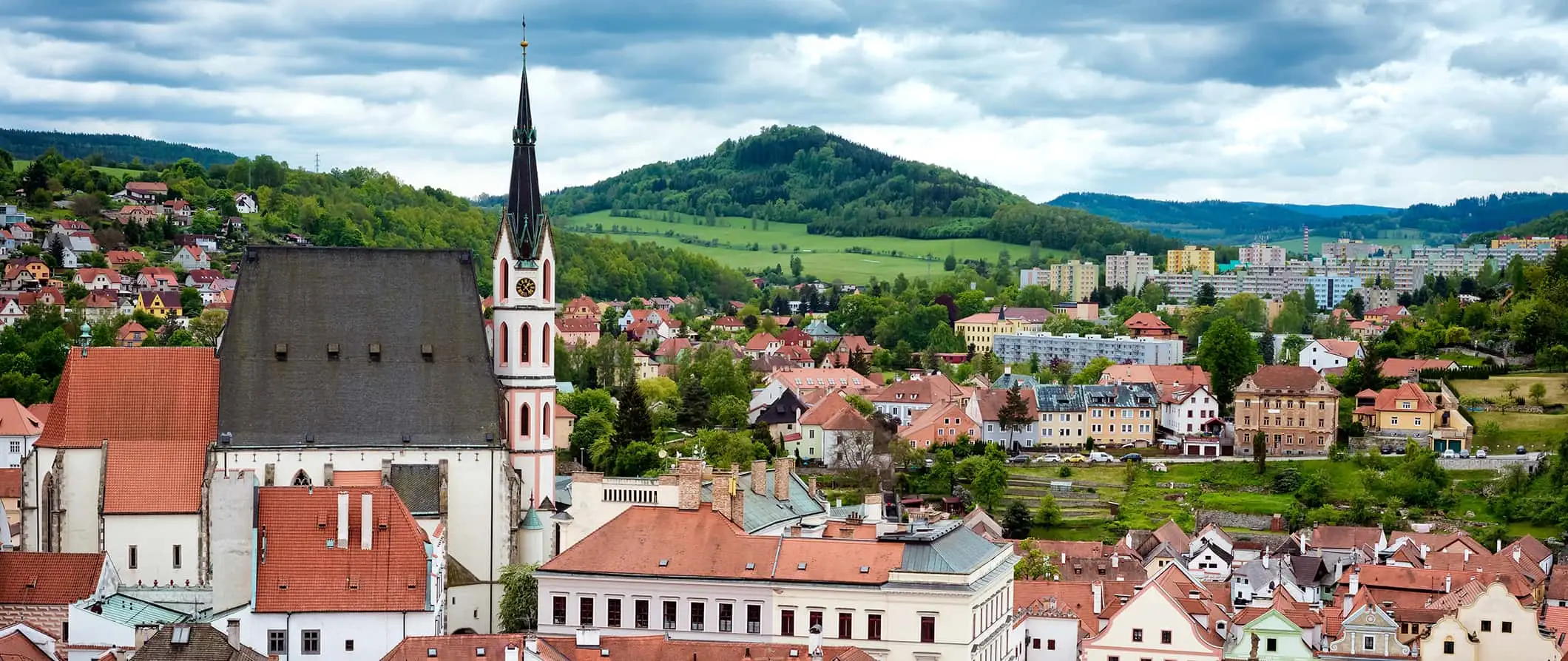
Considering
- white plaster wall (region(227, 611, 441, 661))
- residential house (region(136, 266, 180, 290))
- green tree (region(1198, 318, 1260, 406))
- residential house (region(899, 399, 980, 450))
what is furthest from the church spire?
residential house (region(136, 266, 180, 290))

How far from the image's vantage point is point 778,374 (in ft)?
532

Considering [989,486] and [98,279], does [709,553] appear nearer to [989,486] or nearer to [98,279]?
[989,486]

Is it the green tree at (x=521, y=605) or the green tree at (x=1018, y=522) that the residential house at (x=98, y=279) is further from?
the green tree at (x=521, y=605)

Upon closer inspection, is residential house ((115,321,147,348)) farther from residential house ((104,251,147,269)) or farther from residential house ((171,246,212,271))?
residential house ((171,246,212,271))

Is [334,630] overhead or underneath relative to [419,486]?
underneath

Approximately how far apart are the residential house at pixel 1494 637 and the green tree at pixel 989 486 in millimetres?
43448

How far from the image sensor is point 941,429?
13500cm

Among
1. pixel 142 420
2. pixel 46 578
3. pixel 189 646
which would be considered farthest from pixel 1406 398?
pixel 189 646

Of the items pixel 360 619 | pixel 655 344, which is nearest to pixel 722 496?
pixel 360 619

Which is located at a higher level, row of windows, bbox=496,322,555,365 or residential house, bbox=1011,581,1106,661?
row of windows, bbox=496,322,555,365

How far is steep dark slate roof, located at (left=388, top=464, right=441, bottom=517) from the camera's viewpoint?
69.7 meters

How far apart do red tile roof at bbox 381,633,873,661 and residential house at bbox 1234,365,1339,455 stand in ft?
262

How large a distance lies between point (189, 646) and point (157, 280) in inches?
4856

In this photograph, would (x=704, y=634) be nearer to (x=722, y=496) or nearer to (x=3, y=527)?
(x=722, y=496)
